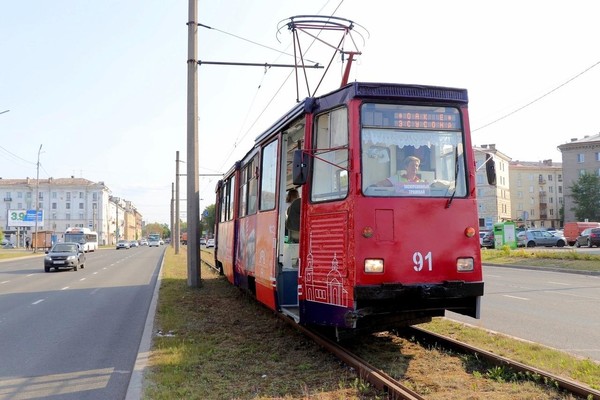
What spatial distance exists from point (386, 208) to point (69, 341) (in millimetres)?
6126

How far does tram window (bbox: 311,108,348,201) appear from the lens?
684 centimetres

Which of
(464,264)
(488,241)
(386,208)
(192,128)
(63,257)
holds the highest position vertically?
(192,128)

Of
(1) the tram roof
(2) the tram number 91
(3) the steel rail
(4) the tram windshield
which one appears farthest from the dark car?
(2) the tram number 91

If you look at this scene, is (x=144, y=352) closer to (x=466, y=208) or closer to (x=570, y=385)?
(x=466, y=208)

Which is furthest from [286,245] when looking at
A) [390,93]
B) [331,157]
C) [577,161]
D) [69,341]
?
[577,161]

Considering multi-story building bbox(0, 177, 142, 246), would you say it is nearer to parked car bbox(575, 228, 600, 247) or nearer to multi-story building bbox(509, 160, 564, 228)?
multi-story building bbox(509, 160, 564, 228)

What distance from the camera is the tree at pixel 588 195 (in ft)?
251

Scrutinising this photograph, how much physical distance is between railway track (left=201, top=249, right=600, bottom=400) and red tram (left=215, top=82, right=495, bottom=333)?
473 mm

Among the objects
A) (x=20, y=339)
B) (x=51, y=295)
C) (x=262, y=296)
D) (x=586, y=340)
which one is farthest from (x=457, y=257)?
(x=51, y=295)

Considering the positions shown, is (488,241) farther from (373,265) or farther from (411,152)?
(373,265)

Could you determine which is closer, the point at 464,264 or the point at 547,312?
the point at 464,264

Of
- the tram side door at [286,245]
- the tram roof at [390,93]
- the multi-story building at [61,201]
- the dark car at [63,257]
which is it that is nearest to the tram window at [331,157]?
the tram roof at [390,93]

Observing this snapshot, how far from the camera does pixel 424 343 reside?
798cm

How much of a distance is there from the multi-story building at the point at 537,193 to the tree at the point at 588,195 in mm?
26865
